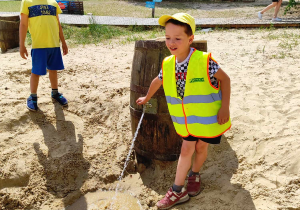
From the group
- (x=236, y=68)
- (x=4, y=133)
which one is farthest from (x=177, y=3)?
(x=4, y=133)

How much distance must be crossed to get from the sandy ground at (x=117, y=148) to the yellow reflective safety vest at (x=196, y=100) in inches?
26.1

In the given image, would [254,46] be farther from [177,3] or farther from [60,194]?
[177,3]

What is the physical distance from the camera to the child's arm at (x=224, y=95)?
210cm

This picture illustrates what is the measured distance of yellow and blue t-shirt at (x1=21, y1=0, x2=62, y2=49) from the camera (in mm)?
3348

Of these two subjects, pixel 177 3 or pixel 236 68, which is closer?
pixel 236 68

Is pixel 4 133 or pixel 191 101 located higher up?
pixel 191 101

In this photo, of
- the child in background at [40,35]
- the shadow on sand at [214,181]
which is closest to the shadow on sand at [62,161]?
the child in background at [40,35]

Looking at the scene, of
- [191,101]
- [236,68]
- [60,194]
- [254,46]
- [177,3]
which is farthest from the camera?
[177,3]

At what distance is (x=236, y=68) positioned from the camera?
4.64 metres

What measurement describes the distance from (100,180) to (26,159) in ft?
2.52

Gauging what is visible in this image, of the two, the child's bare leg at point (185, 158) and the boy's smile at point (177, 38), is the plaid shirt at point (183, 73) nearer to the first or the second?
the boy's smile at point (177, 38)

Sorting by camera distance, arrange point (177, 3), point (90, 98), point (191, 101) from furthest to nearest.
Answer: point (177, 3), point (90, 98), point (191, 101)

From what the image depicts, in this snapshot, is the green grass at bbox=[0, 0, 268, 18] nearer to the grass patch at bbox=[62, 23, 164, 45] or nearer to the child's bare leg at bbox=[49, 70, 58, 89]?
the grass patch at bbox=[62, 23, 164, 45]

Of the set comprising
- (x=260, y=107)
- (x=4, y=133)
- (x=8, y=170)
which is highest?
(x=260, y=107)
